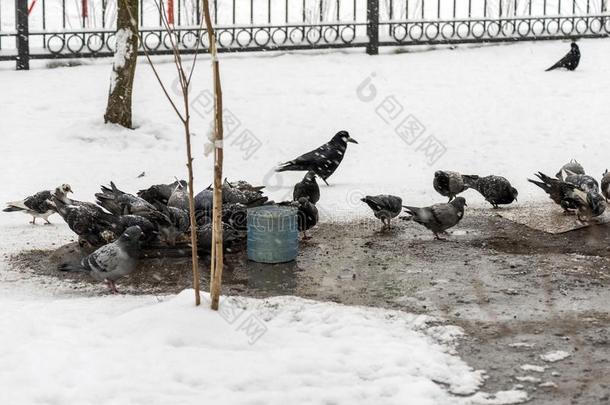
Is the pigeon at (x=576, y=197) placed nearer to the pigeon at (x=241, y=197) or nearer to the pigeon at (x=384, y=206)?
the pigeon at (x=384, y=206)

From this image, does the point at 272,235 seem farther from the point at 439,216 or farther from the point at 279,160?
the point at 279,160

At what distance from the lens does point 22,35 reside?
16.6 metres

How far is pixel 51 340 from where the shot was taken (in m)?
7.00

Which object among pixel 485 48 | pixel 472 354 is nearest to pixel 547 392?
pixel 472 354

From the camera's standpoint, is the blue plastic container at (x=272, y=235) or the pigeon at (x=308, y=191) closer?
the blue plastic container at (x=272, y=235)

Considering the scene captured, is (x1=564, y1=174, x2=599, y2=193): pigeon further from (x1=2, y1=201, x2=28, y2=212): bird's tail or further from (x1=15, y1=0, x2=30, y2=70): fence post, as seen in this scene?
(x1=15, y1=0, x2=30, y2=70): fence post

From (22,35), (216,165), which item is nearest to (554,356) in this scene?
(216,165)

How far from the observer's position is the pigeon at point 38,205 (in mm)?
10727

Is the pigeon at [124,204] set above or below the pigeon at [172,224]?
above

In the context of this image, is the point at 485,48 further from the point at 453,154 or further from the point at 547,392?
the point at 547,392

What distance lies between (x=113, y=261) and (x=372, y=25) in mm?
11011

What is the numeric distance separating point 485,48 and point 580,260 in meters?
10.4

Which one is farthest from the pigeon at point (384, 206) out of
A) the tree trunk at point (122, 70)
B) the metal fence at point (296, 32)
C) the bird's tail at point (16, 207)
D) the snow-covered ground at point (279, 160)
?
the tree trunk at point (122, 70)

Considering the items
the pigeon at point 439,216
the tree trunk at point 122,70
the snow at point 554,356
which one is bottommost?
the snow at point 554,356
